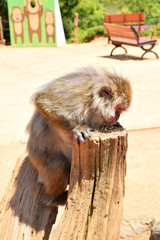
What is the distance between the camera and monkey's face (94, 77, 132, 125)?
2.29 metres

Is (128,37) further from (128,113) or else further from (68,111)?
(68,111)

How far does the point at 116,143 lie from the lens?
1.99 metres

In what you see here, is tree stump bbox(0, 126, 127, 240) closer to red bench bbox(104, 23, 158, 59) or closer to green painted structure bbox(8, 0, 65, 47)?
red bench bbox(104, 23, 158, 59)

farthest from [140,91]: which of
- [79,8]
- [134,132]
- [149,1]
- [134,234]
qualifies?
[149,1]

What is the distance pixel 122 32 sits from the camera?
11.6 m

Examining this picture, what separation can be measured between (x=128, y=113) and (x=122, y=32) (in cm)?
651

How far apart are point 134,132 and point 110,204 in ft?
9.86

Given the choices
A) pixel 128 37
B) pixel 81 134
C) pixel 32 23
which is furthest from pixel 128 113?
pixel 32 23

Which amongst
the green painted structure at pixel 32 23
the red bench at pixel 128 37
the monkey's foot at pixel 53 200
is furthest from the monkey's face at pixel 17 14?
the monkey's foot at pixel 53 200

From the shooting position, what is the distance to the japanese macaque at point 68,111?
2275 millimetres

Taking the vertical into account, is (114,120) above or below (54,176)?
above

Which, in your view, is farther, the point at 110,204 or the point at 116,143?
the point at 110,204

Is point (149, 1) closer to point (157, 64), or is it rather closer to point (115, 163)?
point (157, 64)

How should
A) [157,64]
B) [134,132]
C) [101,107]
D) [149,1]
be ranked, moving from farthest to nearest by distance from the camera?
[149,1]
[157,64]
[134,132]
[101,107]
